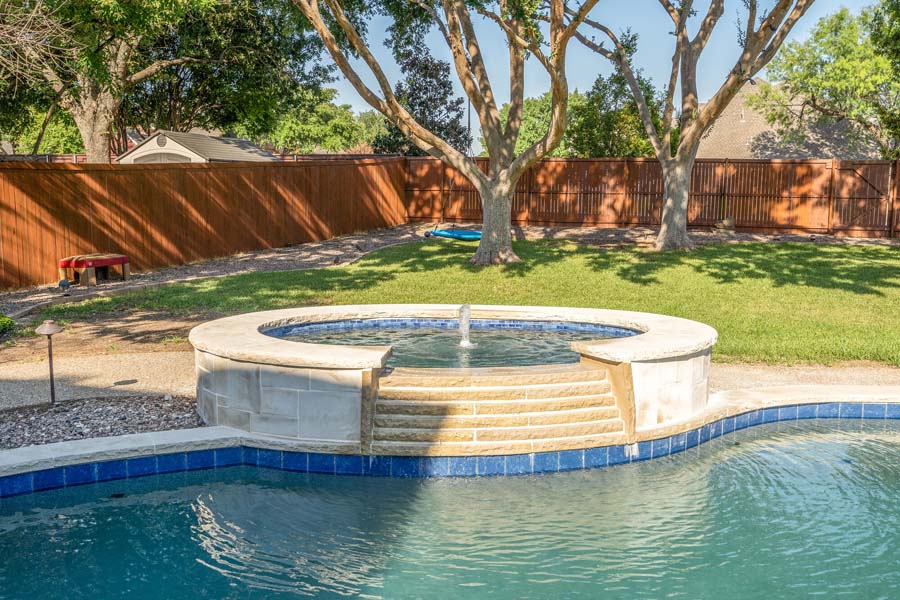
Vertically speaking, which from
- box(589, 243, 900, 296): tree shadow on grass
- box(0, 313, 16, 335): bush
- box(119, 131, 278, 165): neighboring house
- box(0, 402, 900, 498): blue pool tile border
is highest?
box(119, 131, 278, 165): neighboring house

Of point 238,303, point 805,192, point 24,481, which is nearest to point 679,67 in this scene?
point 805,192

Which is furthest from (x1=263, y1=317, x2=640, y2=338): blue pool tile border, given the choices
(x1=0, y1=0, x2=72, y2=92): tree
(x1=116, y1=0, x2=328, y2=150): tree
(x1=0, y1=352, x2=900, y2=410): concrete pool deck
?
(x1=116, y1=0, x2=328, y2=150): tree

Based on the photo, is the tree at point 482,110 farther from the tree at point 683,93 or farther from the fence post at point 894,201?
the fence post at point 894,201

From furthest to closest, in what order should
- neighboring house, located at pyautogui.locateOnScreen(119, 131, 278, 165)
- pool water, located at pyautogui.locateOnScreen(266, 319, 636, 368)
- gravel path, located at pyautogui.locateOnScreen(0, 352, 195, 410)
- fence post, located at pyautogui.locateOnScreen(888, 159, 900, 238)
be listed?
neighboring house, located at pyautogui.locateOnScreen(119, 131, 278, 165), fence post, located at pyautogui.locateOnScreen(888, 159, 900, 238), pool water, located at pyautogui.locateOnScreen(266, 319, 636, 368), gravel path, located at pyautogui.locateOnScreen(0, 352, 195, 410)

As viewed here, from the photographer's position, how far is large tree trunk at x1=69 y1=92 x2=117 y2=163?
2491 centimetres

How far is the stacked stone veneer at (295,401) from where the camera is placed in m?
7.45

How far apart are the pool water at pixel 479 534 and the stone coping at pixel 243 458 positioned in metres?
0.11

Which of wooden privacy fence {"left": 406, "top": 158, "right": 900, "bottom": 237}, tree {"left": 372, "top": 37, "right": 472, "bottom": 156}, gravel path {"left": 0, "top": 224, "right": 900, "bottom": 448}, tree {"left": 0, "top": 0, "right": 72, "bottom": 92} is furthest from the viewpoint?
tree {"left": 372, "top": 37, "right": 472, "bottom": 156}

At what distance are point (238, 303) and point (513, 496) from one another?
8.84 meters

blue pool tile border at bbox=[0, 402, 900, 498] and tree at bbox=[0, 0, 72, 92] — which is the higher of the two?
tree at bbox=[0, 0, 72, 92]

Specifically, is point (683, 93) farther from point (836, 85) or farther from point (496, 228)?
point (836, 85)

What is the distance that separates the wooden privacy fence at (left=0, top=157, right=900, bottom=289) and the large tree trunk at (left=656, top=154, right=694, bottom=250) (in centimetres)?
629

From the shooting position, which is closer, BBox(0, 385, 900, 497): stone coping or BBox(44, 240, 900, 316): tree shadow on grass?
BBox(0, 385, 900, 497): stone coping

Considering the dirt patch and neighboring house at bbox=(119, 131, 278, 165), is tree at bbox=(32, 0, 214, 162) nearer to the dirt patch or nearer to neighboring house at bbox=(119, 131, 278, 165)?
the dirt patch
